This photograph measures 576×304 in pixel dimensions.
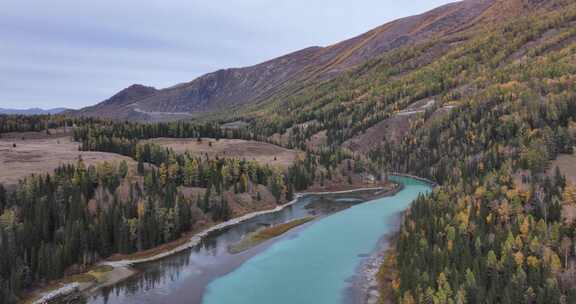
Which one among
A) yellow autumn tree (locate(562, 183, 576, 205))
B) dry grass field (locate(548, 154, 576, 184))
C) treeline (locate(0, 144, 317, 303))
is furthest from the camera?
dry grass field (locate(548, 154, 576, 184))

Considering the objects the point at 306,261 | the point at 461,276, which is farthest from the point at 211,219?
the point at 461,276

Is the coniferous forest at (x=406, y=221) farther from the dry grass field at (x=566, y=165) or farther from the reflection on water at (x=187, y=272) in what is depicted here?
the reflection on water at (x=187, y=272)

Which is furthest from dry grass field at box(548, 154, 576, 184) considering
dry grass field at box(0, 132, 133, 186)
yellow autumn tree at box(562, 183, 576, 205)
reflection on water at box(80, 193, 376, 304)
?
dry grass field at box(0, 132, 133, 186)

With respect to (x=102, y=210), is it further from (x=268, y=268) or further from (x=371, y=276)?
(x=371, y=276)

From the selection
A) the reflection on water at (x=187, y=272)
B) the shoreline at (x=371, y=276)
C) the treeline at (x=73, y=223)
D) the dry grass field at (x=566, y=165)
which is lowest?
the reflection on water at (x=187, y=272)

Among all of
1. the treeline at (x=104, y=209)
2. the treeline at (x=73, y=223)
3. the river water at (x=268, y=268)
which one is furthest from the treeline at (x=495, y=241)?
the treeline at (x=104, y=209)

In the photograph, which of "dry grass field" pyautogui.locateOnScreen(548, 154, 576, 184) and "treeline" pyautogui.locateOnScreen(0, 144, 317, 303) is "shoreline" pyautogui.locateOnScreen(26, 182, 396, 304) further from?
"dry grass field" pyautogui.locateOnScreen(548, 154, 576, 184)

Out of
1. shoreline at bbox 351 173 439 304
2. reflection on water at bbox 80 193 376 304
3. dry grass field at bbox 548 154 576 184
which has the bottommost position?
reflection on water at bbox 80 193 376 304
